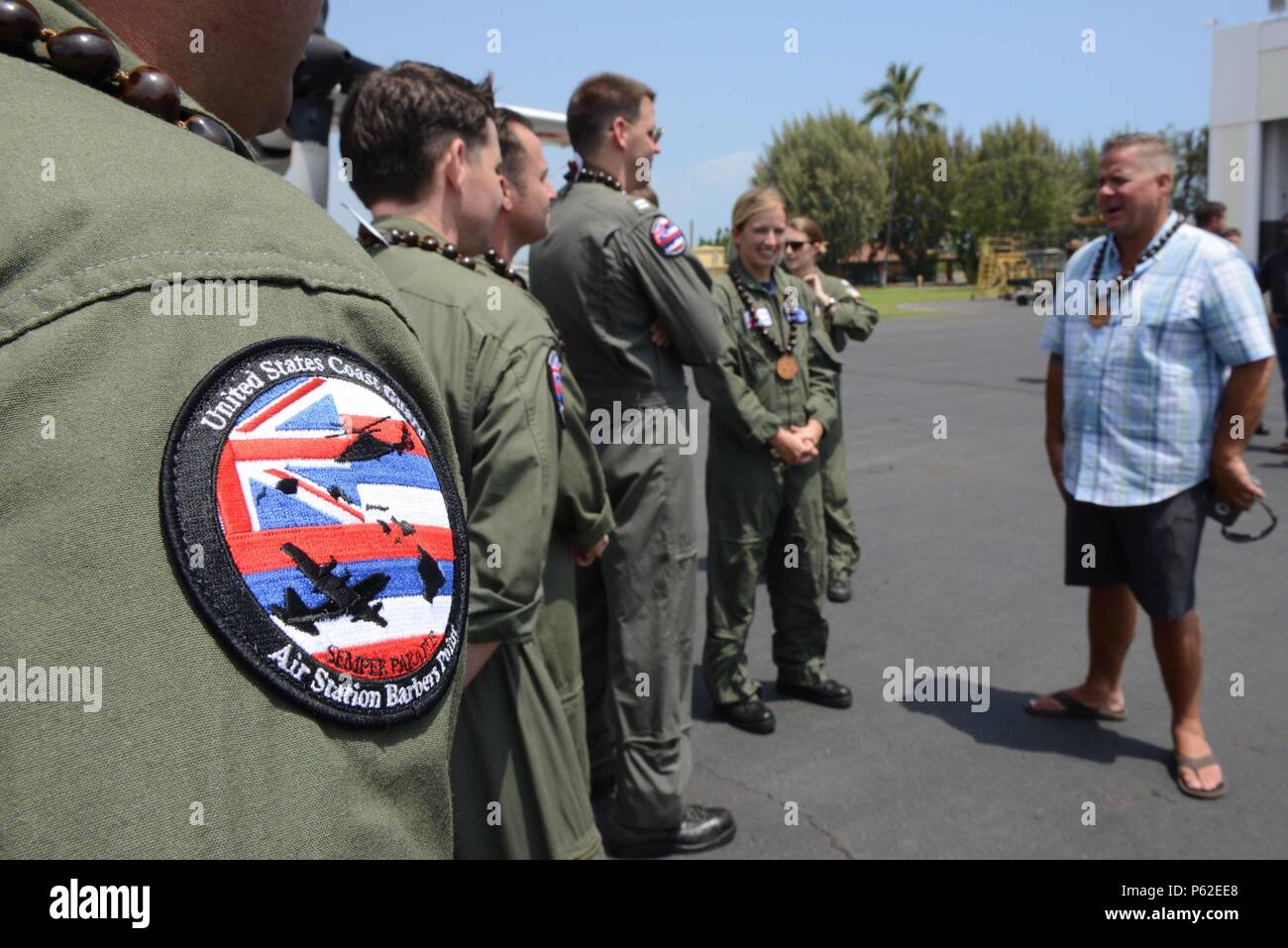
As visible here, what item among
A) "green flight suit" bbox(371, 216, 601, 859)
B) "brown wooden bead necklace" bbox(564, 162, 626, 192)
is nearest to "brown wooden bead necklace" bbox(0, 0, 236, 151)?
"green flight suit" bbox(371, 216, 601, 859)

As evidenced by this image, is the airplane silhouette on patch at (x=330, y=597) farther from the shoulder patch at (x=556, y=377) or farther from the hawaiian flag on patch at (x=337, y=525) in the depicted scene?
the shoulder patch at (x=556, y=377)

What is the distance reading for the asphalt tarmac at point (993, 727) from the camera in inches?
132

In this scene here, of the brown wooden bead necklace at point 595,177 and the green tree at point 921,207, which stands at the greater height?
A: the green tree at point 921,207

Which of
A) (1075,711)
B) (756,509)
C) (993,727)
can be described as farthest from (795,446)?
(1075,711)

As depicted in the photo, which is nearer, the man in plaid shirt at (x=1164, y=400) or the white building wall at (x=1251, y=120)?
the man in plaid shirt at (x=1164, y=400)

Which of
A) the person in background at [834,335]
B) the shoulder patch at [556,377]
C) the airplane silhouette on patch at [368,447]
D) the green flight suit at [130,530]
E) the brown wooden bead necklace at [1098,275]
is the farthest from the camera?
the person in background at [834,335]

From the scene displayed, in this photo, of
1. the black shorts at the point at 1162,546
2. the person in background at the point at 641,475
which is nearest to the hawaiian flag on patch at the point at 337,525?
the person in background at the point at 641,475

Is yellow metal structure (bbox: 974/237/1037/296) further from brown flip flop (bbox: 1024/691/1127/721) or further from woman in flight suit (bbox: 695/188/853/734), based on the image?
brown flip flop (bbox: 1024/691/1127/721)

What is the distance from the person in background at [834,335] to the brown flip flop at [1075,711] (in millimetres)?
1545

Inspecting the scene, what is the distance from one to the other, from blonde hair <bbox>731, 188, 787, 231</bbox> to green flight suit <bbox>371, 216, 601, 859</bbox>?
8.57 feet

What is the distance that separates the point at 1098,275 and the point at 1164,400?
21.8 inches

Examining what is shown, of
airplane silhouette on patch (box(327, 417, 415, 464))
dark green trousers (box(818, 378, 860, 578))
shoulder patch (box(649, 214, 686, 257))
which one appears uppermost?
shoulder patch (box(649, 214, 686, 257))

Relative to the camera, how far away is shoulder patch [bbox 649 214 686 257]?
10.7ft
